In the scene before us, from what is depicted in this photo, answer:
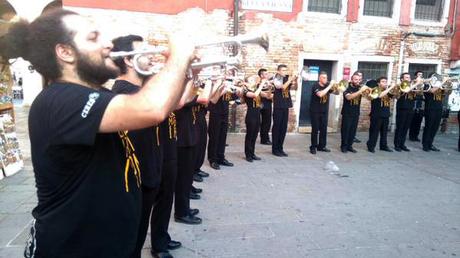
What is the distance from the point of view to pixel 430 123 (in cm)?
938

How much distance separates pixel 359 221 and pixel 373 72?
321 inches

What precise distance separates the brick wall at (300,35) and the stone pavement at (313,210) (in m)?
3.82

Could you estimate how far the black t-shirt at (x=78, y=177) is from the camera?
1.53 m

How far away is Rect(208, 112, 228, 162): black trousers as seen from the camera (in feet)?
23.0

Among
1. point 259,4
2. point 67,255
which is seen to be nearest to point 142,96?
point 67,255

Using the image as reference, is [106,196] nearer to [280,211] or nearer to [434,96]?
[280,211]

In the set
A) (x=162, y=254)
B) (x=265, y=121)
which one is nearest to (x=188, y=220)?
(x=162, y=254)

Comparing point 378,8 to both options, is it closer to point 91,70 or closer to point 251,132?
point 251,132

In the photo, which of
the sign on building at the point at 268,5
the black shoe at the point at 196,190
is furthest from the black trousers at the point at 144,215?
the sign on building at the point at 268,5

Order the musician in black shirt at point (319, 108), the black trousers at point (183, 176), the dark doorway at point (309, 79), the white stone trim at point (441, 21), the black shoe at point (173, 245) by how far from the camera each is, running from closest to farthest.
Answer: the black shoe at point (173, 245)
the black trousers at point (183, 176)
the musician in black shirt at point (319, 108)
the dark doorway at point (309, 79)
the white stone trim at point (441, 21)

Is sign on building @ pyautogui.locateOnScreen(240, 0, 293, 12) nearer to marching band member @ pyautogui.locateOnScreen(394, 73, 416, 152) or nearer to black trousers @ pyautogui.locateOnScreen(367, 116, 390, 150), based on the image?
marching band member @ pyautogui.locateOnScreen(394, 73, 416, 152)

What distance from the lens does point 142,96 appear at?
1.47 metres

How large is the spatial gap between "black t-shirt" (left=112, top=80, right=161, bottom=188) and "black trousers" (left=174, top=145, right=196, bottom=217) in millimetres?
1102

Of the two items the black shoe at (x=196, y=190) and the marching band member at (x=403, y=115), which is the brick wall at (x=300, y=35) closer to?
the marching band member at (x=403, y=115)
